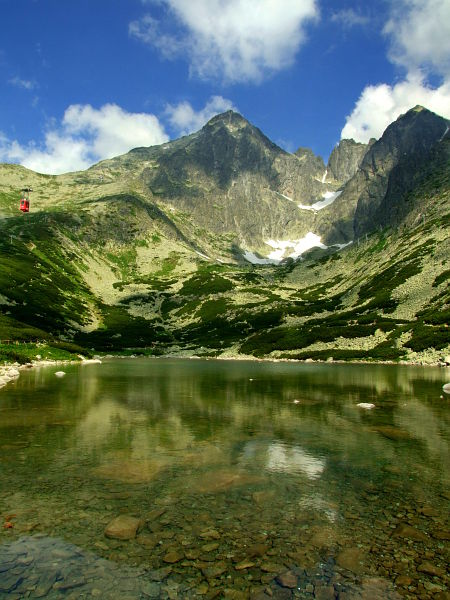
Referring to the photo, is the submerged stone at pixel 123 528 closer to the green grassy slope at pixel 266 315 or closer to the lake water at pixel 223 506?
the lake water at pixel 223 506

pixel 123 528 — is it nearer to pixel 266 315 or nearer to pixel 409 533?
pixel 409 533

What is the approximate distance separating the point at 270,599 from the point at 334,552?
2.65m

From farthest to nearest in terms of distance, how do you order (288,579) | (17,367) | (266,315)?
(266,315)
(17,367)
(288,579)

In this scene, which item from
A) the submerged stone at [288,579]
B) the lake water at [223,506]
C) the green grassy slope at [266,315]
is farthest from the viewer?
the green grassy slope at [266,315]

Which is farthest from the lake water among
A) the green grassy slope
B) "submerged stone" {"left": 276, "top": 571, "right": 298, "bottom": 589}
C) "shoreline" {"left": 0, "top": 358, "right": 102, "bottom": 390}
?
the green grassy slope

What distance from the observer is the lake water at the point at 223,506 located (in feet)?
29.1

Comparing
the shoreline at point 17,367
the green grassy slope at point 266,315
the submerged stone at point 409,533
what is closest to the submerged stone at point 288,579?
the submerged stone at point 409,533

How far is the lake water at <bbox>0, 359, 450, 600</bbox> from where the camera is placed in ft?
29.1

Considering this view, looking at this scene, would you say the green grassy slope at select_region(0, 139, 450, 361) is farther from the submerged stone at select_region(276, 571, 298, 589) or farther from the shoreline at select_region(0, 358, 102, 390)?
the submerged stone at select_region(276, 571, 298, 589)

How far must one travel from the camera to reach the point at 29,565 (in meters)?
9.27

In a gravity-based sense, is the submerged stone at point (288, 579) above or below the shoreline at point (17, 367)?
below

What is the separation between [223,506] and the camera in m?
12.9

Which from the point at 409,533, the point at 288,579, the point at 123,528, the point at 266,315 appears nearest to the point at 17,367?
the point at 123,528

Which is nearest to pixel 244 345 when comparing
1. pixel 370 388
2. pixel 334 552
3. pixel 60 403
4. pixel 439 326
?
pixel 439 326
